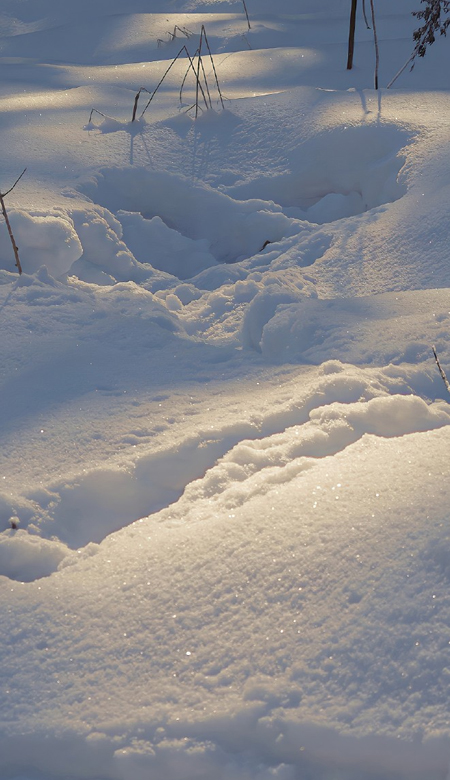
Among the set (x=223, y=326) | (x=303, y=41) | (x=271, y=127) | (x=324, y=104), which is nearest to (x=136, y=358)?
(x=223, y=326)

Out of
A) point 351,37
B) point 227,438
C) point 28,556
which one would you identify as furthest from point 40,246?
point 351,37

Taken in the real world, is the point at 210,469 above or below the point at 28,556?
above

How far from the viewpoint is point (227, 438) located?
5.58 feet

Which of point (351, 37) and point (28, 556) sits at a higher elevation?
point (351, 37)

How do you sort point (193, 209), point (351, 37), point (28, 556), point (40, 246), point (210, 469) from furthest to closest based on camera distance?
point (351, 37) → point (193, 209) → point (40, 246) → point (210, 469) → point (28, 556)

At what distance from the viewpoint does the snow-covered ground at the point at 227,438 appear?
1085mm

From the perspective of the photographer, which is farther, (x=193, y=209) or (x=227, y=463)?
(x=193, y=209)

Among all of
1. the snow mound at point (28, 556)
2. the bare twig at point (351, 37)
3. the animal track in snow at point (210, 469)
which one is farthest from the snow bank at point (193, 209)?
the bare twig at point (351, 37)

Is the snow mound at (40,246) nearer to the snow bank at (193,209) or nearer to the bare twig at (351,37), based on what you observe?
the snow bank at (193,209)

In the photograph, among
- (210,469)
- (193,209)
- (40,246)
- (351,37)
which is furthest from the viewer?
(351,37)

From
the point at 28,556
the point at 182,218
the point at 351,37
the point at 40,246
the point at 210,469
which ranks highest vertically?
the point at 351,37

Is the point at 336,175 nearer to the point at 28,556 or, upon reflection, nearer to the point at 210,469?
the point at 210,469

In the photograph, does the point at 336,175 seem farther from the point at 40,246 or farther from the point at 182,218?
the point at 40,246

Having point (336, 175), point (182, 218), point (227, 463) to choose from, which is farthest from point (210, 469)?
point (336, 175)
